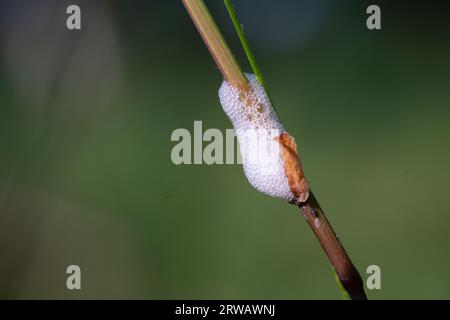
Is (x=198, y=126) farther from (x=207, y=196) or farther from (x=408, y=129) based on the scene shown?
(x=408, y=129)

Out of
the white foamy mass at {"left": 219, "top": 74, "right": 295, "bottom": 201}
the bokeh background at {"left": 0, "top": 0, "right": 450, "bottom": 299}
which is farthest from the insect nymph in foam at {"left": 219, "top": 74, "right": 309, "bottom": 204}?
the bokeh background at {"left": 0, "top": 0, "right": 450, "bottom": 299}

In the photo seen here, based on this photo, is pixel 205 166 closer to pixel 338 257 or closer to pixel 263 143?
pixel 263 143

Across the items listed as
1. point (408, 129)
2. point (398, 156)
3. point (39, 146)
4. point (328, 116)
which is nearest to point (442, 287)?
point (398, 156)

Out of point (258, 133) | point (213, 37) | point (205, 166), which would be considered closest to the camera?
point (213, 37)

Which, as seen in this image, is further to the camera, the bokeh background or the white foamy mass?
the bokeh background

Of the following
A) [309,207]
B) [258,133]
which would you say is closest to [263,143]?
[258,133]

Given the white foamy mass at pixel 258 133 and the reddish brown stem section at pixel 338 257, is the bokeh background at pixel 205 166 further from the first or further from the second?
the reddish brown stem section at pixel 338 257

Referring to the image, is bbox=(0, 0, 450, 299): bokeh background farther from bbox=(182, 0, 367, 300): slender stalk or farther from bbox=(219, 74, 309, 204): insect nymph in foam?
bbox=(182, 0, 367, 300): slender stalk
